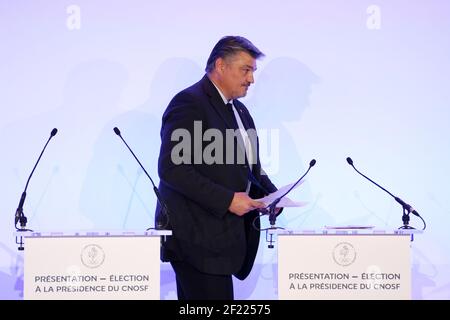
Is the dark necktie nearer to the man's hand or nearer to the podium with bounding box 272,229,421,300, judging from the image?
the man's hand

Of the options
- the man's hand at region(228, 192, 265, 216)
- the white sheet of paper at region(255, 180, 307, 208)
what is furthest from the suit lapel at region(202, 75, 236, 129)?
the white sheet of paper at region(255, 180, 307, 208)

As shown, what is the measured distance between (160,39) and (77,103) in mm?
686

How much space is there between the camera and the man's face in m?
4.17

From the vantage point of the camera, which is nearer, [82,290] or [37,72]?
[82,290]

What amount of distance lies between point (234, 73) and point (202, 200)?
765mm

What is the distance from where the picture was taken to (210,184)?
151 inches

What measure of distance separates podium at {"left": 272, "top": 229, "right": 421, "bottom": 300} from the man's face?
0.92 meters

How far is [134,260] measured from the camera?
355cm

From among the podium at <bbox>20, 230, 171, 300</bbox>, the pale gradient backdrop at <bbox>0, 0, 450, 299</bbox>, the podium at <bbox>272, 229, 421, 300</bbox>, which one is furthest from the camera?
the pale gradient backdrop at <bbox>0, 0, 450, 299</bbox>

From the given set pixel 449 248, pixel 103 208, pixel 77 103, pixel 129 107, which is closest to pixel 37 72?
pixel 77 103

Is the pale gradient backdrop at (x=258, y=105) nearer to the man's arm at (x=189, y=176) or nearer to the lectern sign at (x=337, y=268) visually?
the man's arm at (x=189, y=176)

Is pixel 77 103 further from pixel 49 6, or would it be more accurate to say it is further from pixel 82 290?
pixel 82 290

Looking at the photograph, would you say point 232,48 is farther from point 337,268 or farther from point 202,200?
point 337,268

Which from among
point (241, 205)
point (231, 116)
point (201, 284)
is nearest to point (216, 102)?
point (231, 116)
